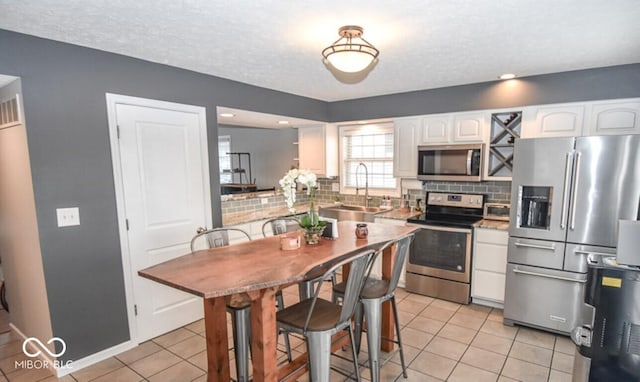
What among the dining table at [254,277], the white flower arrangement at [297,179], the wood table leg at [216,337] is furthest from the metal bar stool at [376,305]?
the wood table leg at [216,337]

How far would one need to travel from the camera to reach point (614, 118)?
3.09m

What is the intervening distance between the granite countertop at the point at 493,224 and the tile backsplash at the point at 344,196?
1.07ft

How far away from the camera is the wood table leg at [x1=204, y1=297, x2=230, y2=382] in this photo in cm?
203

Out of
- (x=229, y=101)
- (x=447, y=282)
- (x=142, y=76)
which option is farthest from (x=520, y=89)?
(x=142, y=76)

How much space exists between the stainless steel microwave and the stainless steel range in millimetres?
373

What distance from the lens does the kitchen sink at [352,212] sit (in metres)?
4.31

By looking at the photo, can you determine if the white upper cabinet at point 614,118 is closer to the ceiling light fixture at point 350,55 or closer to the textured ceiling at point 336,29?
the textured ceiling at point 336,29

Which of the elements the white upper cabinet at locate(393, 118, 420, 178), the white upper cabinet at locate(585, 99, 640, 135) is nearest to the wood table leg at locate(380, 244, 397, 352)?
the white upper cabinet at locate(393, 118, 420, 178)

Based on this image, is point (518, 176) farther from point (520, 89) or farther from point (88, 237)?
point (88, 237)

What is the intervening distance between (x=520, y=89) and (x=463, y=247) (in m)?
1.77

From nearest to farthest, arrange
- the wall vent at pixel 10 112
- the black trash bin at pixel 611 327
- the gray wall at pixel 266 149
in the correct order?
the black trash bin at pixel 611 327, the wall vent at pixel 10 112, the gray wall at pixel 266 149

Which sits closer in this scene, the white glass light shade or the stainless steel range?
the white glass light shade

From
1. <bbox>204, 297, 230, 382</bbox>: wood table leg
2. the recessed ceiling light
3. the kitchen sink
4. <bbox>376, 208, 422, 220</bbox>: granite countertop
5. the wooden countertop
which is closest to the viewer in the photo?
the wooden countertop

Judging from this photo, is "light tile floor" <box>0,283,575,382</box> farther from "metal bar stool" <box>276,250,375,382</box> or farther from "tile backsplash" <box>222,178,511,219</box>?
"tile backsplash" <box>222,178,511,219</box>
